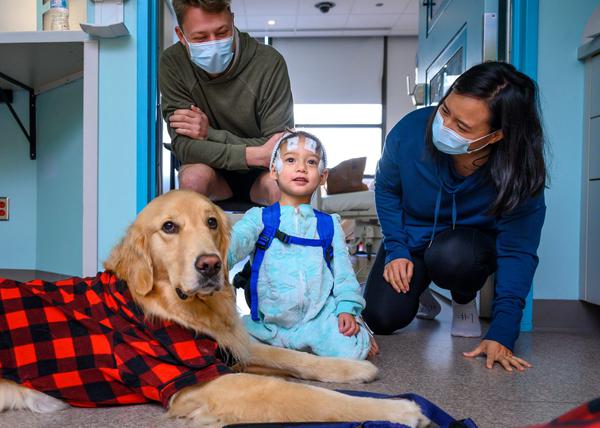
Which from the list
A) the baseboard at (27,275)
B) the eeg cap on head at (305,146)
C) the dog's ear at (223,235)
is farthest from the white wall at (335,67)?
the dog's ear at (223,235)

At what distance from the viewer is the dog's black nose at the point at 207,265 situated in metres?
1.15

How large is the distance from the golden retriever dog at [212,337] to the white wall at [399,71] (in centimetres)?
799

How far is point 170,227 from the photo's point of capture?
1209 millimetres

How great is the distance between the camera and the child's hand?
60.6 inches

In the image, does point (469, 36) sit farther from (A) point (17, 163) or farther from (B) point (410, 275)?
(A) point (17, 163)

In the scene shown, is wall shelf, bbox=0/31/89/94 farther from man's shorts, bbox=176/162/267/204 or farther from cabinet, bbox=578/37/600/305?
cabinet, bbox=578/37/600/305

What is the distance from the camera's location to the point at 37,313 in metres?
1.13

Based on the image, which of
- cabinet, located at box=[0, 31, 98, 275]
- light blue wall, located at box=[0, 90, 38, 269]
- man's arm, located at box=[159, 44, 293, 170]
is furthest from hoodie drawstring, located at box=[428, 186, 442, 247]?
light blue wall, located at box=[0, 90, 38, 269]

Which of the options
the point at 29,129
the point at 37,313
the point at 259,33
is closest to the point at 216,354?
the point at 37,313

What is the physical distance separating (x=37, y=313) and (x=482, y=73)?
54.4 inches

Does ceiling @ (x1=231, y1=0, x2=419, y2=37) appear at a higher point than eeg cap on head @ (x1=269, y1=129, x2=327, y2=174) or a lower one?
higher

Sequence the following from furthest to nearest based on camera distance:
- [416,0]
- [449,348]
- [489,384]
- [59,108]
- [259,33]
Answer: [259,33] → [416,0] → [59,108] → [449,348] → [489,384]

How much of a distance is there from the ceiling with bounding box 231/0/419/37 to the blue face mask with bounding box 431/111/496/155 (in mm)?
6380

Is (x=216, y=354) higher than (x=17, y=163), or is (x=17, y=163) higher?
(x=17, y=163)
